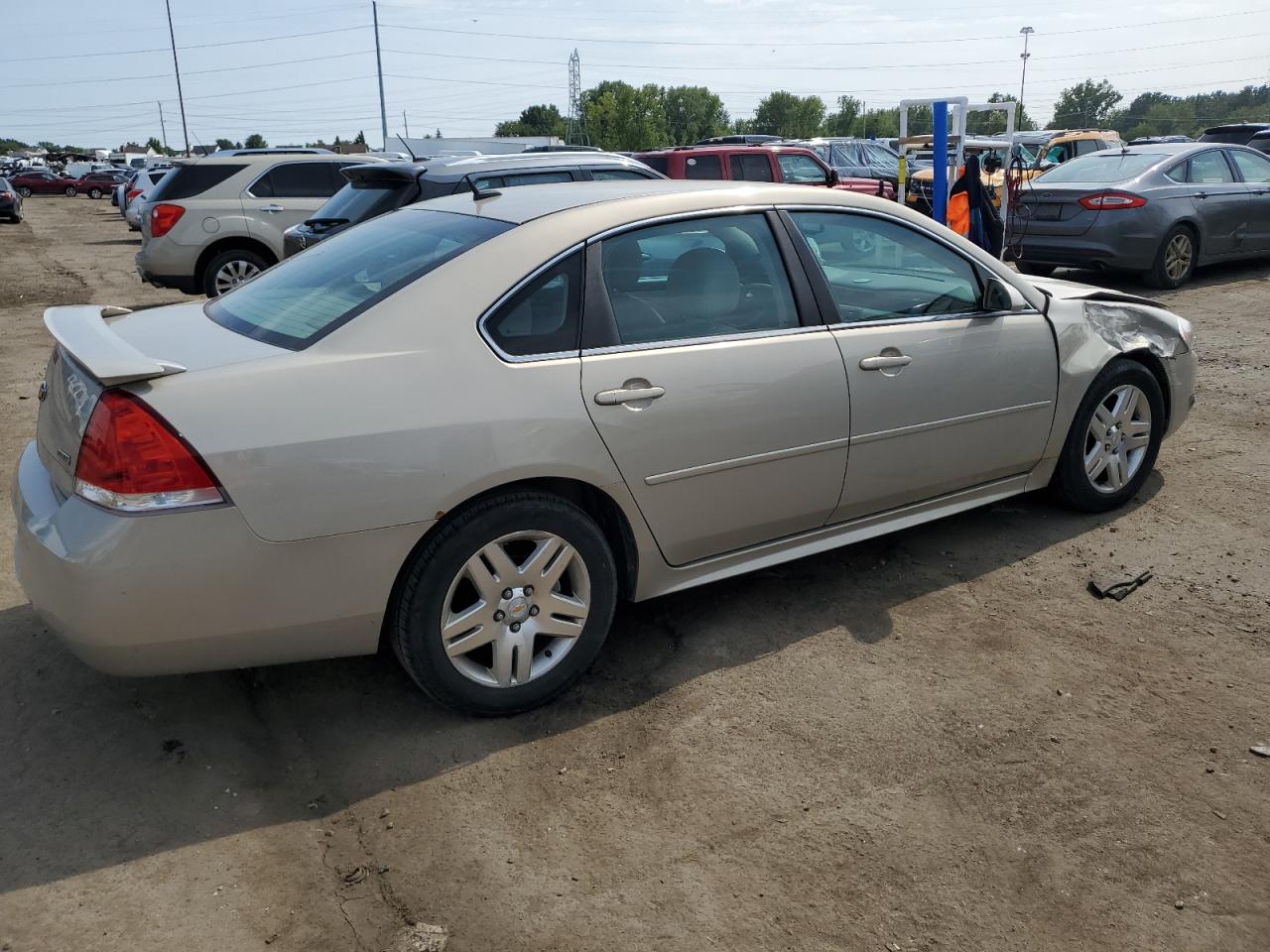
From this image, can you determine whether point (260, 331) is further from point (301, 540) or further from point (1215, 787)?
point (1215, 787)

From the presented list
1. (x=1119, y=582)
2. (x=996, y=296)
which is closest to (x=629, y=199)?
(x=996, y=296)

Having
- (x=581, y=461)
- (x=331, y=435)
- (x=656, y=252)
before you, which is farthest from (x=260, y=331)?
(x=656, y=252)

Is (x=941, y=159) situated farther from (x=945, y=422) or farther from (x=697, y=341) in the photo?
(x=697, y=341)

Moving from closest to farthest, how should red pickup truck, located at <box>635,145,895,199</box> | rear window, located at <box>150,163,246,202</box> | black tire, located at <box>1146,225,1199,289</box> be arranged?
black tire, located at <box>1146,225,1199,289</box> < rear window, located at <box>150,163,246,202</box> < red pickup truck, located at <box>635,145,895,199</box>

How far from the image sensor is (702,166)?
46.1 ft

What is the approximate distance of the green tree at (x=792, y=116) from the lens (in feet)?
470

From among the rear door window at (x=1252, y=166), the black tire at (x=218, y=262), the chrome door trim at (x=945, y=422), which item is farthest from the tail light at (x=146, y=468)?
the rear door window at (x=1252, y=166)

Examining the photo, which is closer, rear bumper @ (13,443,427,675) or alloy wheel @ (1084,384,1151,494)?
rear bumper @ (13,443,427,675)

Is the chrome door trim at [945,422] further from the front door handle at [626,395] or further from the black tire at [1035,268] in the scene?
the black tire at [1035,268]

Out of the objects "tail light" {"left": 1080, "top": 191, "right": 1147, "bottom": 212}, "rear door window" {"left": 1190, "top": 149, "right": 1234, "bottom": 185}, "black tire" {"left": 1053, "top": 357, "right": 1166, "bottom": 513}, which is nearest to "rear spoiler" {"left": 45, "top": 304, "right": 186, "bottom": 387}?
"black tire" {"left": 1053, "top": 357, "right": 1166, "bottom": 513}

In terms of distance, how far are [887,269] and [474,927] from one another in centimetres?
291

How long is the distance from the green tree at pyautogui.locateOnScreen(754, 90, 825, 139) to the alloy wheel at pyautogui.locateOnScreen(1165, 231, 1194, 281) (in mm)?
138027

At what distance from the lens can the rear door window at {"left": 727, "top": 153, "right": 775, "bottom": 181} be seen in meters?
14.2

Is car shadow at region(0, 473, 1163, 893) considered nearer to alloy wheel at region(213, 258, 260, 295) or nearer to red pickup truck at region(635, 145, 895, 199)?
alloy wheel at region(213, 258, 260, 295)
